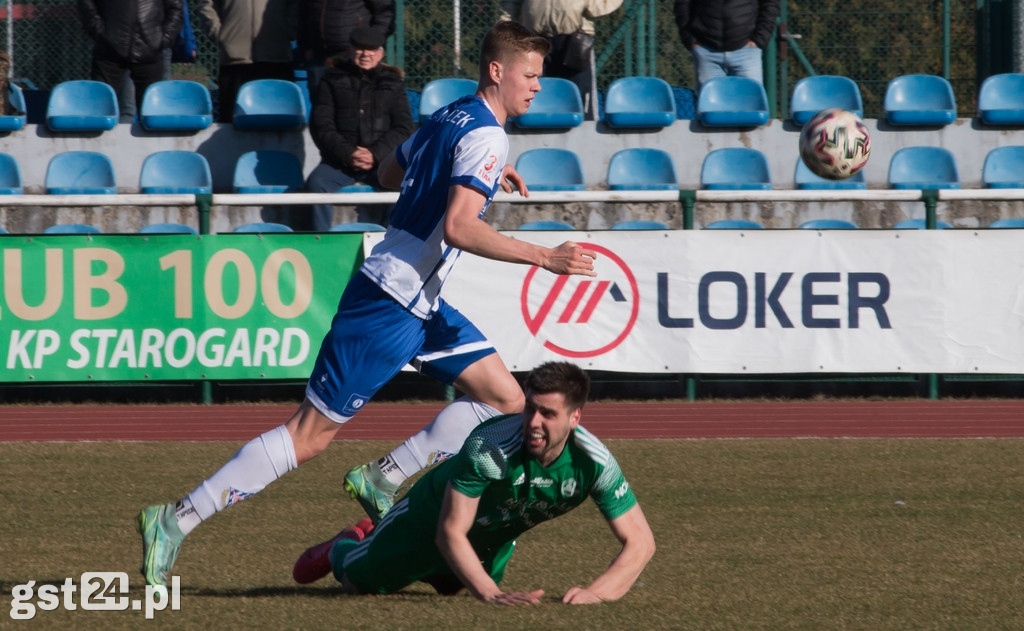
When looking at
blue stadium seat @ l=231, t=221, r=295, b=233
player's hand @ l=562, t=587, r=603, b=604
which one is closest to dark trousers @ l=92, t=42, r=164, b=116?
blue stadium seat @ l=231, t=221, r=295, b=233

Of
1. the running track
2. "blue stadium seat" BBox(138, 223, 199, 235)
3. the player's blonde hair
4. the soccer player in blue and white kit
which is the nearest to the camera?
the soccer player in blue and white kit

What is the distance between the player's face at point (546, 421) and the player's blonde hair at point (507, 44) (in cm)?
143

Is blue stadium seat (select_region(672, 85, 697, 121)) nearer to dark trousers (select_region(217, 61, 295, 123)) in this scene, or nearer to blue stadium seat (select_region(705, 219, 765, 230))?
blue stadium seat (select_region(705, 219, 765, 230))

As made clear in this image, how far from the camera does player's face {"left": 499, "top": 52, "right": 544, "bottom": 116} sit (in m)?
5.07

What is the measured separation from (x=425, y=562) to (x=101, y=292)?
645 cm

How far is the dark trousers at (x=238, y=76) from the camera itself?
1384 centimetres

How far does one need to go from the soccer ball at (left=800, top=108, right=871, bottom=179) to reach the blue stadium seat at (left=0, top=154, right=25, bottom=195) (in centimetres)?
716

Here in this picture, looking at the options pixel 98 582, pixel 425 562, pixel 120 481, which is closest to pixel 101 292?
pixel 120 481

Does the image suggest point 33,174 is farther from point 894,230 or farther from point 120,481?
point 894,230

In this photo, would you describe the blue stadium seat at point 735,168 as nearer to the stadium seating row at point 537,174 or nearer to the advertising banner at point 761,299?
the stadium seating row at point 537,174

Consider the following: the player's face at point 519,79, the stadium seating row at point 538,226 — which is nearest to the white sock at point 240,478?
the player's face at point 519,79

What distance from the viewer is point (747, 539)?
602 centimetres

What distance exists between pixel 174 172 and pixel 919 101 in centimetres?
743

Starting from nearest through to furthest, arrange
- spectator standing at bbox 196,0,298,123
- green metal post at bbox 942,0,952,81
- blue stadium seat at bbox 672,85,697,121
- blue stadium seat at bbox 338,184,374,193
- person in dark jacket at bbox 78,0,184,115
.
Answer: blue stadium seat at bbox 338,184,374,193 → person in dark jacket at bbox 78,0,184,115 → spectator standing at bbox 196,0,298,123 → blue stadium seat at bbox 672,85,697,121 → green metal post at bbox 942,0,952,81
